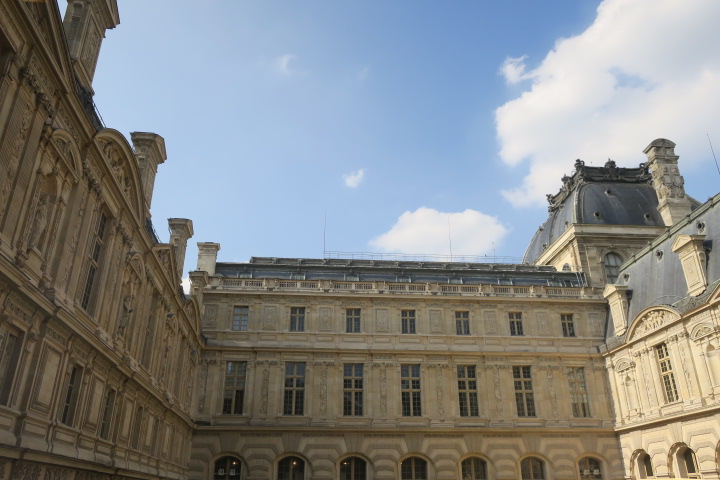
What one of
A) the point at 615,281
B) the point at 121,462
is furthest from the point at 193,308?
the point at 615,281

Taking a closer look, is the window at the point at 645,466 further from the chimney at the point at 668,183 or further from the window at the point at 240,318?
the window at the point at 240,318

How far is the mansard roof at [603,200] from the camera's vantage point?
39.5 m

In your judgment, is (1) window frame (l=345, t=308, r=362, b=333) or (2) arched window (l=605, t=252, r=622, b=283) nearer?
(1) window frame (l=345, t=308, r=362, b=333)

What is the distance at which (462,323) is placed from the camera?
34188mm

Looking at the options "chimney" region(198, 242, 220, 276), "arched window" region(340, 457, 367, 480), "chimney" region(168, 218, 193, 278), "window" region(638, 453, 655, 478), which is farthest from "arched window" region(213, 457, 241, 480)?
"window" region(638, 453, 655, 478)

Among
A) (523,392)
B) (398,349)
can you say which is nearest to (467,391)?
(523,392)

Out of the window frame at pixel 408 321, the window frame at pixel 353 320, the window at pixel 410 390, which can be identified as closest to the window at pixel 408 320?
the window frame at pixel 408 321

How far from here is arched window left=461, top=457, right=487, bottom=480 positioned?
30.7 metres

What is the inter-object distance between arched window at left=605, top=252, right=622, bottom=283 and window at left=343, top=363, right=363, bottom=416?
1746cm

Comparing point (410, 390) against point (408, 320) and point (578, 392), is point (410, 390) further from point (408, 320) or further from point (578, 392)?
point (578, 392)

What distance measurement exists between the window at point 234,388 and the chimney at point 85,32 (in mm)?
19623

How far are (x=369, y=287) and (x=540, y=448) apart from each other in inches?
510

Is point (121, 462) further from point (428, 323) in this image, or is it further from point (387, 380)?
point (428, 323)

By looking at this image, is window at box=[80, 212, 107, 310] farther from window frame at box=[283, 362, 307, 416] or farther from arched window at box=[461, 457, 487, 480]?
arched window at box=[461, 457, 487, 480]
